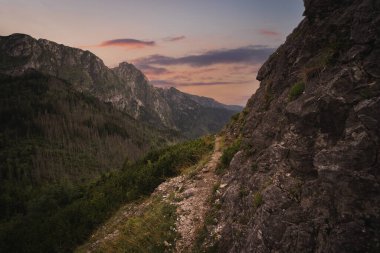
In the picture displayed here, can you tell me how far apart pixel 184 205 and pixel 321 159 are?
9.38 metres

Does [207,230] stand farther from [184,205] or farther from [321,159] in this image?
[321,159]

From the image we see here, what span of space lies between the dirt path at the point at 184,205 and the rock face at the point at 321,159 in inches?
59.8

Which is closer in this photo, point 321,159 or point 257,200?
point 321,159

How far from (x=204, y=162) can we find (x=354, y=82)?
519 inches

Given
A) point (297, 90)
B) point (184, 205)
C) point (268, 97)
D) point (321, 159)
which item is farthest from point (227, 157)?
point (321, 159)

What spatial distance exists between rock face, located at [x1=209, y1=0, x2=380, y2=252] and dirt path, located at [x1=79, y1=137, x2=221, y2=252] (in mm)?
1520

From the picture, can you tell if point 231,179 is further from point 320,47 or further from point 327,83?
point 320,47

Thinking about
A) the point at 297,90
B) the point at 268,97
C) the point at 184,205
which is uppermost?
the point at 268,97

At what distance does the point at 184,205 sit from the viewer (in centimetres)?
1747

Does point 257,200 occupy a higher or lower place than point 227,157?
lower

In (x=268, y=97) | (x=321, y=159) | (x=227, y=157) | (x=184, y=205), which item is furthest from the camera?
(x=227, y=157)

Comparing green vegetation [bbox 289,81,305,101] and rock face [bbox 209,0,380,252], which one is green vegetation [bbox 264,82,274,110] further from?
green vegetation [bbox 289,81,305,101]

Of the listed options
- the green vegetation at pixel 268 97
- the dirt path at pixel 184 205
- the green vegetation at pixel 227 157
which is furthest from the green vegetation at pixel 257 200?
the green vegetation at pixel 268 97

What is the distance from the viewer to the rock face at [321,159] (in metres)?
8.53
